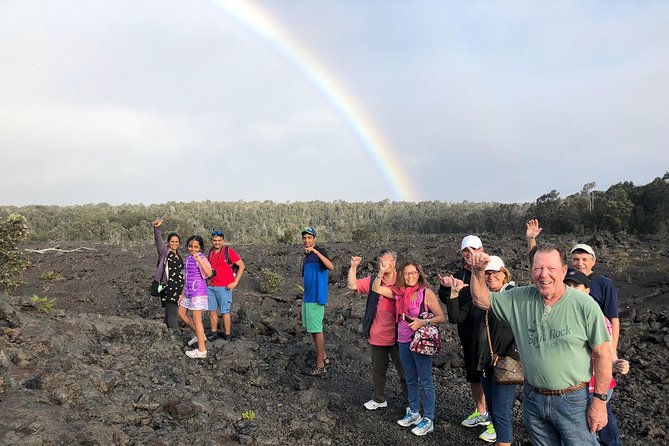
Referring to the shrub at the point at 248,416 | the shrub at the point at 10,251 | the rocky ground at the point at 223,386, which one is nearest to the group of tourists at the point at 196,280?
the rocky ground at the point at 223,386

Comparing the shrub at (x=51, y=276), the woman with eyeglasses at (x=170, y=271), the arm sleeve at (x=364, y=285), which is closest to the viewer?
the arm sleeve at (x=364, y=285)

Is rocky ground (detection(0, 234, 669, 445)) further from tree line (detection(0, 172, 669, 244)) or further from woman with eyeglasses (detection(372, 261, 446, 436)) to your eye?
tree line (detection(0, 172, 669, 244))

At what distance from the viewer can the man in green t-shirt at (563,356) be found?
2.91m

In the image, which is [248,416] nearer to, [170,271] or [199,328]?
[199,328]

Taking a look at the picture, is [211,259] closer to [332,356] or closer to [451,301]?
[332,356]

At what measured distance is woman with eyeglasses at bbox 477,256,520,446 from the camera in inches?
168

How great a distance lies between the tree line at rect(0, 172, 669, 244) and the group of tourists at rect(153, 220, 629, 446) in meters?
18.0

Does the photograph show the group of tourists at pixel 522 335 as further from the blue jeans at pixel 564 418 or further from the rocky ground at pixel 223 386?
the rocky ground at pixel 223 386

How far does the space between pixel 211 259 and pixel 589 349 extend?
6197 millimetres

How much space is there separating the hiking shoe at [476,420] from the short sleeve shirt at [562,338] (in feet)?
8.87

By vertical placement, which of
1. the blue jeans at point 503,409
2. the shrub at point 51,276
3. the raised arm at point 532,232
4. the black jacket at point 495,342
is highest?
the raised arm at point 532,232

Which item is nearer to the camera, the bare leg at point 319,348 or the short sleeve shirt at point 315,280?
the short sleeve shirt at point 315,280

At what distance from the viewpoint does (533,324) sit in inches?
121

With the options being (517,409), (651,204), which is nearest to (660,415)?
(517,409)
